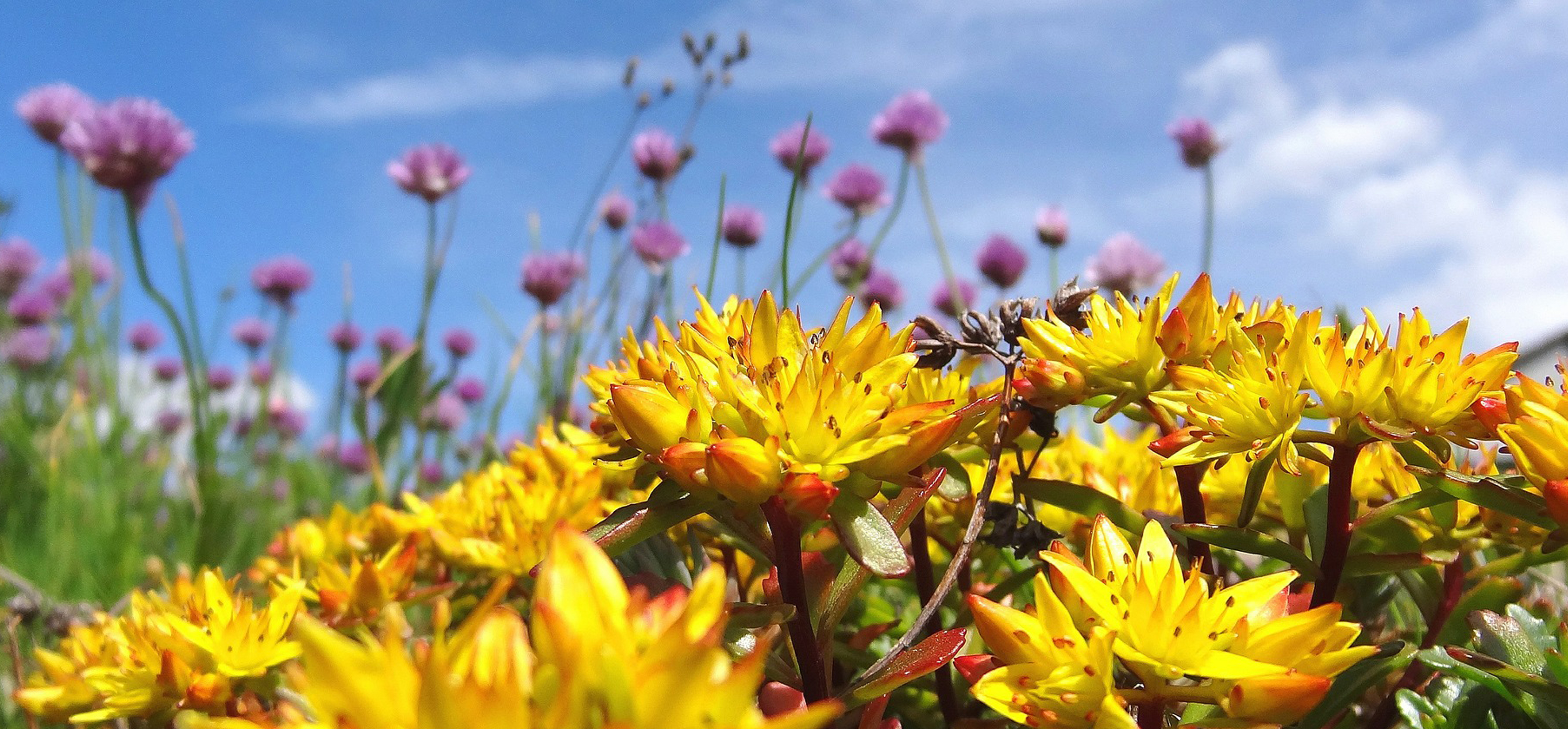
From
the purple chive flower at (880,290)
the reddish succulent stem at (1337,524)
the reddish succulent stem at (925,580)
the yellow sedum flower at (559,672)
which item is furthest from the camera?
the purple chive flower at (880,290)

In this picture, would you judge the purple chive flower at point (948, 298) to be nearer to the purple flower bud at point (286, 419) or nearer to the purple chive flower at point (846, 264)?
the purple chive flower at point (846, 264)

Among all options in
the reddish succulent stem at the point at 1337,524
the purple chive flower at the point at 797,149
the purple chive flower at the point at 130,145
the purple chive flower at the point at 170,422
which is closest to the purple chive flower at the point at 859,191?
the purple chive flower at the point at 797,149

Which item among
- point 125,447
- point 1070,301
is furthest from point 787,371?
point 125,447

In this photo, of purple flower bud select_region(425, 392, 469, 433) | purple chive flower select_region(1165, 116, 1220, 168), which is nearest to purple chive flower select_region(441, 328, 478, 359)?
purple flower bud select_region(425, 392, 469, 433)

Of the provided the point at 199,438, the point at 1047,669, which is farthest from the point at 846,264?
the point at 1047,669

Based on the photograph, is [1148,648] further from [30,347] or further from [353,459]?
[30,347]
